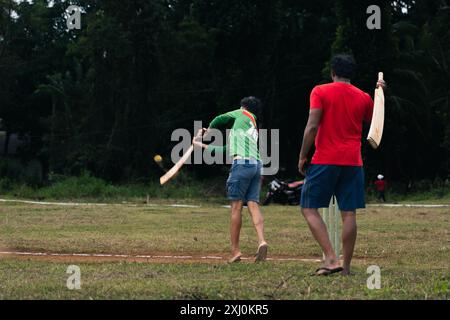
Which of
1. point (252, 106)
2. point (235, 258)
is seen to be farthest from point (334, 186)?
point (252, 106)

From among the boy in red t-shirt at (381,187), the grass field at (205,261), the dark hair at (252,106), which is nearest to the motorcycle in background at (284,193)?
the boy in red t-shirt at (381,187)

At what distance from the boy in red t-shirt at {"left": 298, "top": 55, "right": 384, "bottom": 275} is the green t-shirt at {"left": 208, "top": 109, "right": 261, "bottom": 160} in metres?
2.18

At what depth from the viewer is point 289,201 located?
1303 inches

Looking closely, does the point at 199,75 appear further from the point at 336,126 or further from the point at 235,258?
the point at 336,126

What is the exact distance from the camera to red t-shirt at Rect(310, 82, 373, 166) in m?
8.71

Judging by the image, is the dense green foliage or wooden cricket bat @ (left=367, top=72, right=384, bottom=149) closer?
wooden cricket bat @ (left=367, top=72, right=384, bottom=149)

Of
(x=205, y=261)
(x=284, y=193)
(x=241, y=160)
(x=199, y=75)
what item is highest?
(x=199, y=75)

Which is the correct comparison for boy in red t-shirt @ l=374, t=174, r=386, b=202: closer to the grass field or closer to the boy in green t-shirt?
the grass field

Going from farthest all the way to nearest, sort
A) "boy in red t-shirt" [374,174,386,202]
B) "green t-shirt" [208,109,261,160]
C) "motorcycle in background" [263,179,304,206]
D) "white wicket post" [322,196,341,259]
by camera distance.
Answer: "boy in red t-shirt" [374,174,386,202] < "motorcycle in background" [263,179,304,206] < "green t-shirt" [208,109,261,160] < "white wicket post" [322,196,341,259]

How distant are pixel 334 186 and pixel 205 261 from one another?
2.98 meters

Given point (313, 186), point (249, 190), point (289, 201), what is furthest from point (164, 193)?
point (313, 186)

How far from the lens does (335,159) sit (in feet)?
28.5

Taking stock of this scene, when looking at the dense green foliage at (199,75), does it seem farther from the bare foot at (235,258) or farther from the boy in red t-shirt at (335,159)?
the boy in red t-shirt at (335,159)

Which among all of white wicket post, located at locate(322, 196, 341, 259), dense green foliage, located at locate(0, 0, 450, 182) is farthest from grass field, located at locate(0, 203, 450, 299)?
Result: dense green foliage, located at locate(0, 0, 450, 182)
